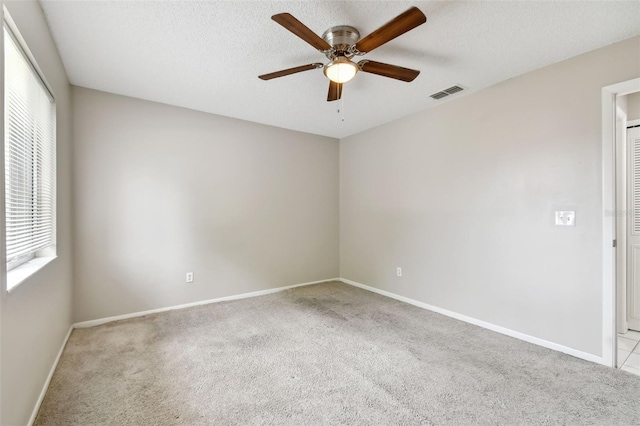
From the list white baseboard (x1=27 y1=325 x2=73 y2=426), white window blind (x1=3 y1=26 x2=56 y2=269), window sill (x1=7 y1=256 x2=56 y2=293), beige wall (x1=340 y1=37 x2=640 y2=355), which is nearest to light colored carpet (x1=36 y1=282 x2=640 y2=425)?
white baseboard (x1=27 y1=325 x2=73 y2=426)

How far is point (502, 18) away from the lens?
1.88 m

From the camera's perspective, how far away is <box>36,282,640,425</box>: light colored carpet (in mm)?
1664

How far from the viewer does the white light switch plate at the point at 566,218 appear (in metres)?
2.36

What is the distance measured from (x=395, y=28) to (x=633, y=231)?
10.8ft

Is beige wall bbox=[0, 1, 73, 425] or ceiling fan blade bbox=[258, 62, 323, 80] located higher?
ceiling fan blade bbox=[258, 62, 323, 80]

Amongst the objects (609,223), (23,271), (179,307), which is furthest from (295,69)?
(179,307)

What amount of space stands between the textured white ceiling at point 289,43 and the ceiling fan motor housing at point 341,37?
43 millimetres

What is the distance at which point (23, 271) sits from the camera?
1654 mm

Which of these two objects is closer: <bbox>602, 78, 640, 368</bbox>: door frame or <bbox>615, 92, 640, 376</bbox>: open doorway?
<bbox>602, 78, 640, 368</bbox>: door frame

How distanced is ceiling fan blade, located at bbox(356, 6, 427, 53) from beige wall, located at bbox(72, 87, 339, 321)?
2.50 m

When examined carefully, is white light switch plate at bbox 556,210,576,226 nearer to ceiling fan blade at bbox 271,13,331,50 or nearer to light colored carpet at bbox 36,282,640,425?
light colored carpet at bbox 36,282,640,425

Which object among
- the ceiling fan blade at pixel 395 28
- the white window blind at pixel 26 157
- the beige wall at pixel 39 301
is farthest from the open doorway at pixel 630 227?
the white window blind at pixel 26 157

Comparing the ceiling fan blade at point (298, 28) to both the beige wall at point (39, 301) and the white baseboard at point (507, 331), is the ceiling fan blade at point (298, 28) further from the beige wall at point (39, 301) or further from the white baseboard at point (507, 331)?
the white baseboard at point (507, 331)

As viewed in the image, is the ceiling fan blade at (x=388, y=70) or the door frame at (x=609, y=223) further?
the door frame at (x=609, y=223)
